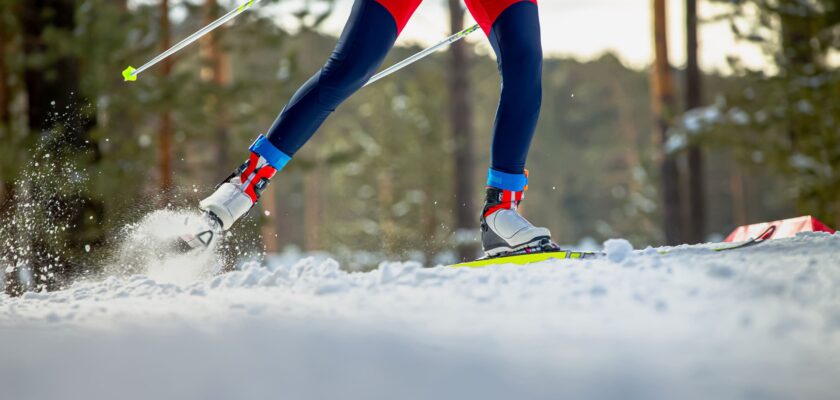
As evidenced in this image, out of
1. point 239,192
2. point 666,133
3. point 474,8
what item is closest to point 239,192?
point 239,192

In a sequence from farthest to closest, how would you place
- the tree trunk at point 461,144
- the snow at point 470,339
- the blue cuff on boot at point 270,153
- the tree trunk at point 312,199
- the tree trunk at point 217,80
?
1. the tree trunk at point 312,199
2. the tree trunk at point 461,144
3. the tree trunk at point 217,80
4. the blue cuff on boot at point 270,153
5. the snow at point 470,339

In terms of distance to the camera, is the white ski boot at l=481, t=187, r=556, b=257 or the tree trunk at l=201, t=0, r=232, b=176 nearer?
the white ski boot at l=481, t=187, r=556, b=257

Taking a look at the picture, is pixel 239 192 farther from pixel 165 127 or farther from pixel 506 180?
pixel 165 127

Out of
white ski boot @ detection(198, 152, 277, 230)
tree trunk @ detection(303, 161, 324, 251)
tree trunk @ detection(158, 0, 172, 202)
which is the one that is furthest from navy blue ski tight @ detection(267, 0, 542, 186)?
tree trunk @ detection(303, 161, 324, 251)

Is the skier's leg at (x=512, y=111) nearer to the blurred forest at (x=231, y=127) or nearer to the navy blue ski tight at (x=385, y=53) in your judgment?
the navy blue ski tight at (x=385, y=53)

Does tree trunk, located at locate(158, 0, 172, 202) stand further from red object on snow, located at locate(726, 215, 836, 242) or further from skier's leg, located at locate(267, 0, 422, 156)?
red object on snow, located at locate(726, 215, 836, 242)

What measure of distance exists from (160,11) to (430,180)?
14.9m

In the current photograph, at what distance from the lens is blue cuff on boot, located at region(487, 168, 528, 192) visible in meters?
3.03

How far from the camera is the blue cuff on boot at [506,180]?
3027 mm

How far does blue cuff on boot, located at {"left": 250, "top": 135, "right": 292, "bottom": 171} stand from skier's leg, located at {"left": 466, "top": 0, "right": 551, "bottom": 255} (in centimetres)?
79

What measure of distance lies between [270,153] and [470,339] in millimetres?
1522

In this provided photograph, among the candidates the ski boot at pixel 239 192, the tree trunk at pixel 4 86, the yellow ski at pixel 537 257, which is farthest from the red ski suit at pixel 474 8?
the tree trunk at pixel 4 86

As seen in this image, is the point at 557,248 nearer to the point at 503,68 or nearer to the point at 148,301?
the point at 503,68

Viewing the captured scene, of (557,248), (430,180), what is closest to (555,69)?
(430,180)
